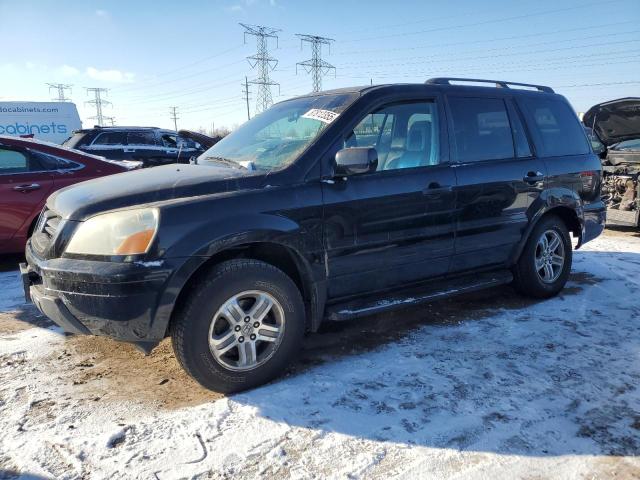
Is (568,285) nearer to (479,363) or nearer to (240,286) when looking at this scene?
(479,363)

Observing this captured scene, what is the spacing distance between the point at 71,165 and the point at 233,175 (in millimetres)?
3908

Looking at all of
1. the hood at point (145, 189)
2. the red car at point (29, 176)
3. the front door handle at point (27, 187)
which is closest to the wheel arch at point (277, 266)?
the hood at point (145, 189)

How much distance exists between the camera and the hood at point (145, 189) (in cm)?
292

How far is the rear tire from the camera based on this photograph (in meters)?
4.66

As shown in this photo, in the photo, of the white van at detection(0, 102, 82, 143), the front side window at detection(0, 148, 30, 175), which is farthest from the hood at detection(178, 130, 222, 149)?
the white van at detection(0, 102, 82, 143)

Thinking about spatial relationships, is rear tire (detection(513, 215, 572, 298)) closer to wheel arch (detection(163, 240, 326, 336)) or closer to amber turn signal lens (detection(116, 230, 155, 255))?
wheel arch (detection(163, 240, 326, 336))

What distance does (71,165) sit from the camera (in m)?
6.18

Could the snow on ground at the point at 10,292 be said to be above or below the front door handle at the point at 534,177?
below

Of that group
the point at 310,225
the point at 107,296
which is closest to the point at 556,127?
the point at 310,225

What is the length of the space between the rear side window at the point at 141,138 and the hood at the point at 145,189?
31.1ft

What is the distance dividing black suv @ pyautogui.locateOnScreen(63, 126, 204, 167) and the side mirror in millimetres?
8827

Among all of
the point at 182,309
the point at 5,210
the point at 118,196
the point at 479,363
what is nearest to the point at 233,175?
the point at 118,196

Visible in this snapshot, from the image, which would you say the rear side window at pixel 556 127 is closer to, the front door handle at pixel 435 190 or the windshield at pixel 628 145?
the front door handle at pixel 435 190

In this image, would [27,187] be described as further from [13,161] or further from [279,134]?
[279,134]
